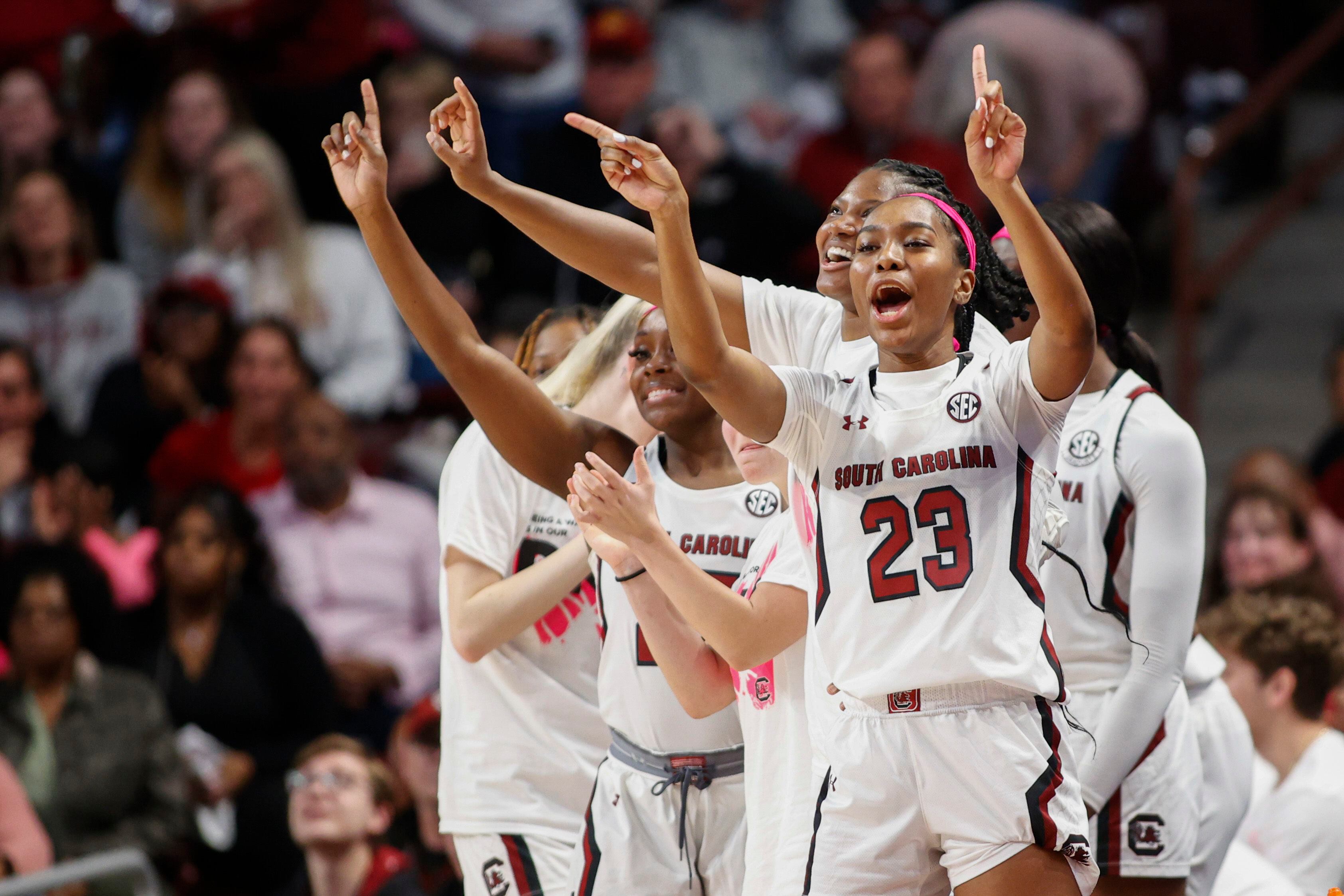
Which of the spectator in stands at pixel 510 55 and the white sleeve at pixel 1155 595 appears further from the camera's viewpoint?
the spectator in stands at pixel 510 55

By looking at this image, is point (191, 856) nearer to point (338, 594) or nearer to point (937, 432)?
point (338, 594)

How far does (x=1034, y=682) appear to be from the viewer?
9.33 feet

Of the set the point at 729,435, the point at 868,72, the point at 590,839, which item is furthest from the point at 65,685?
the point at 868,72

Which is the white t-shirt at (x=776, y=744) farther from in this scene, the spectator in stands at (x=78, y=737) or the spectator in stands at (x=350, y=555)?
the spectator in stands at (x=350, y=555)

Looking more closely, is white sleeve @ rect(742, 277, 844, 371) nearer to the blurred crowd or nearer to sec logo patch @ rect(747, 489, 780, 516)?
sec logo patch @ rect(747, 489, 780, 516)

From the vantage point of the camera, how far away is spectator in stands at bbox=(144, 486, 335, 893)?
616 cm

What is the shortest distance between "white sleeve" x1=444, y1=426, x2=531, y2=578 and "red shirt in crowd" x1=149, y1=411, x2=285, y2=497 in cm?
346

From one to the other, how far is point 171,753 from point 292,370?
5.85 ft

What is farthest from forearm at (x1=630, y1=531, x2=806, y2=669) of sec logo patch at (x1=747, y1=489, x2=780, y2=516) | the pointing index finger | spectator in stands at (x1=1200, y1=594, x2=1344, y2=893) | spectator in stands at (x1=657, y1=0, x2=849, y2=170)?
spectator in stands at (x1=657, y1=0, x2=849, y2=170)

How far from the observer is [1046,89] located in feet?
29.3

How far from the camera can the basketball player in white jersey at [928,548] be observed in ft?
9.15

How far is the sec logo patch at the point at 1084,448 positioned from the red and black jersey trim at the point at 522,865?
1.48 meters

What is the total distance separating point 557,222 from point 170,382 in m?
4.75

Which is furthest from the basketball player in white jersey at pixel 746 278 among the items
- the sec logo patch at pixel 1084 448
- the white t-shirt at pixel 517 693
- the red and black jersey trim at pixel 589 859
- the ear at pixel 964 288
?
the red and black jersey trim at pixel 589 859
